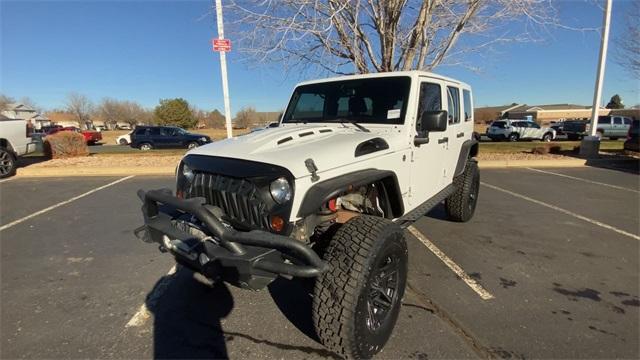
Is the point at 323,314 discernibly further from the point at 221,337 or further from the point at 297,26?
the point at 297,26

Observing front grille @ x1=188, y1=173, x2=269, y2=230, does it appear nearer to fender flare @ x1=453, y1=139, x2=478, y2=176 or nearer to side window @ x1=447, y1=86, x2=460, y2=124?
side window @ x1=447, y1=86, x2=460, y2=124

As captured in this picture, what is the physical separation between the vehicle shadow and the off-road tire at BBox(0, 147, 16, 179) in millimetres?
8922

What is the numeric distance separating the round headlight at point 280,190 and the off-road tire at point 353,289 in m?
0.45

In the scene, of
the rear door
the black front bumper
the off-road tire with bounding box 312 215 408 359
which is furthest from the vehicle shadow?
the rear door

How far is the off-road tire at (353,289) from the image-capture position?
229cm

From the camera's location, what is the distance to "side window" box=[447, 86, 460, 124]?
4723mm

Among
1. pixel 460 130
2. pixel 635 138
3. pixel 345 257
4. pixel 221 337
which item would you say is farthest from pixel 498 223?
pixel 635 138

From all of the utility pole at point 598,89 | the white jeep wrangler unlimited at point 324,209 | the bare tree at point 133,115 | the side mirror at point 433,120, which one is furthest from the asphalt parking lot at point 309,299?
the bare tree at point 133,115

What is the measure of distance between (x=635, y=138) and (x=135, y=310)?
703 inches

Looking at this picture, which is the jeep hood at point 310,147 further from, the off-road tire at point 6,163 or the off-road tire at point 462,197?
the off-road tire at point 6,163

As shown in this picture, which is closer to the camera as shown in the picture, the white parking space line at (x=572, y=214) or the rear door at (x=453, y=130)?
the rear door at (x=453, y=130)

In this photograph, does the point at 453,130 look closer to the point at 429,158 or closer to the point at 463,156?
the point at 463,156

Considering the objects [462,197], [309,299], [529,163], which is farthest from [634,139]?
[309,299]

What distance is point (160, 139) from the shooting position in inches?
874
